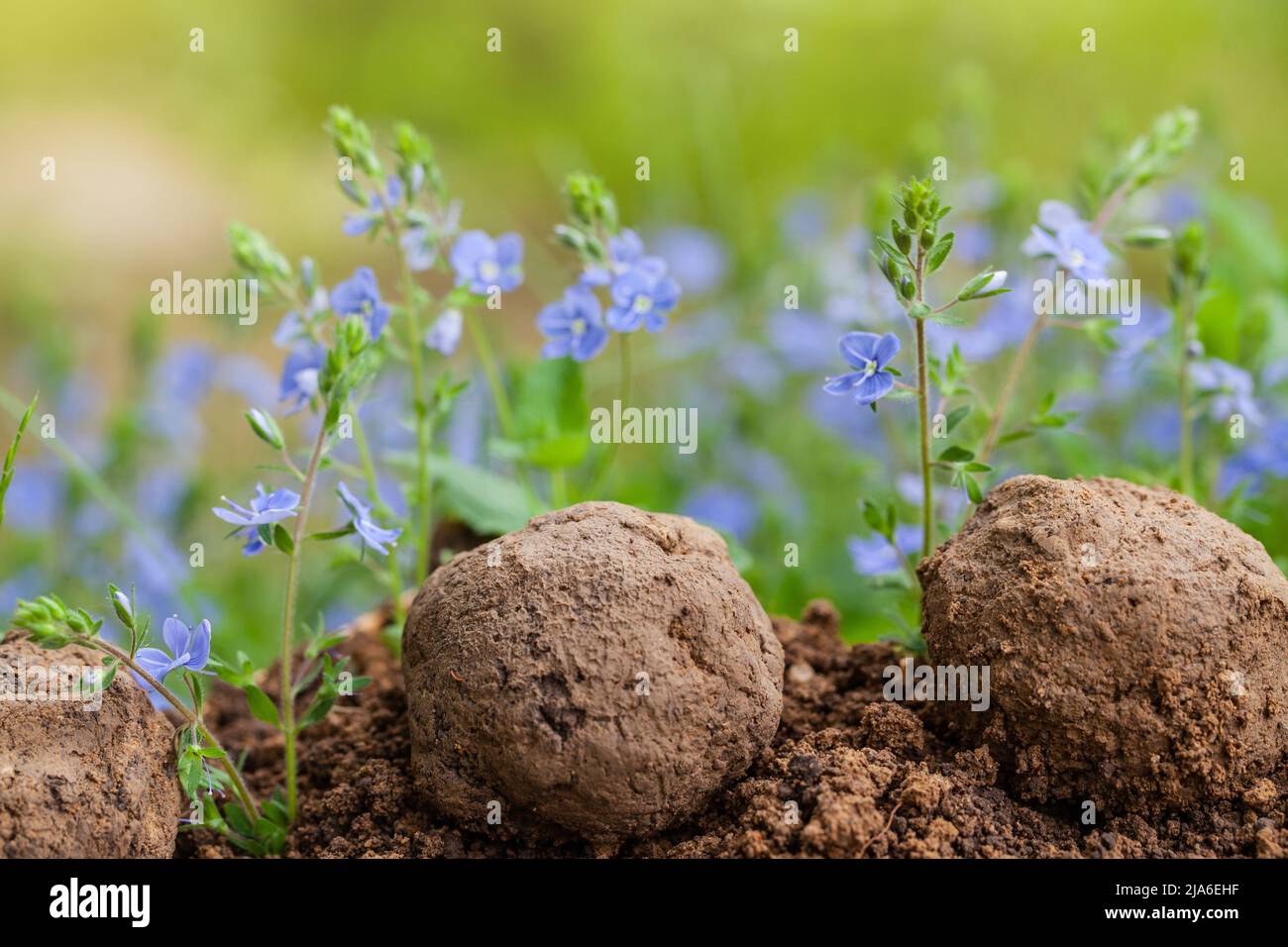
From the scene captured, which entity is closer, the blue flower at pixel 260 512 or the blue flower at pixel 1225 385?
the blue flower at pixel 260 512

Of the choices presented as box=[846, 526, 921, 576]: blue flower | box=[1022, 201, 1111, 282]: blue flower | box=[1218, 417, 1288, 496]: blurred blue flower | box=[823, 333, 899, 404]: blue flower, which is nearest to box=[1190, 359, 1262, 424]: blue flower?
box=[1218, 417, 1288, 496]: blurred blue flower

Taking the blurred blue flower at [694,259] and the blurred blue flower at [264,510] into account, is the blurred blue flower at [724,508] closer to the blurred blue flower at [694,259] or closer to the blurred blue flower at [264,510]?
the blurred blue flower at [694,259]

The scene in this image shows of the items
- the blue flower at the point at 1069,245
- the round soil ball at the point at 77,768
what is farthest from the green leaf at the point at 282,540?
the blue flower at the point at 1069,245

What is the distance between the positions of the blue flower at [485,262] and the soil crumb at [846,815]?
715 millimetres

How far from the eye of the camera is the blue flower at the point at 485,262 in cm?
207

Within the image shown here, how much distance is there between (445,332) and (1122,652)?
113 cm

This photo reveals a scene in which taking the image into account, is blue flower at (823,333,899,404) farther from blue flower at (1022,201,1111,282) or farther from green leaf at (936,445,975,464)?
blue flower at (1022,201,1111,282)

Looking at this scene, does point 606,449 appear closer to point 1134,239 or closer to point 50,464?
point 1134,239

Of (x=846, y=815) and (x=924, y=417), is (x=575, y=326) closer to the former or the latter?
(x=924, y=417)

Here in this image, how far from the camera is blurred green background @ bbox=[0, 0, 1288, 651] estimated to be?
5766 millimetres

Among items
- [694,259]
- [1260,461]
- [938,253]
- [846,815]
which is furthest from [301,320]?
[694,259]

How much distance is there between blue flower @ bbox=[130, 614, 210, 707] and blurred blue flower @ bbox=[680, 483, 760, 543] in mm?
1661
